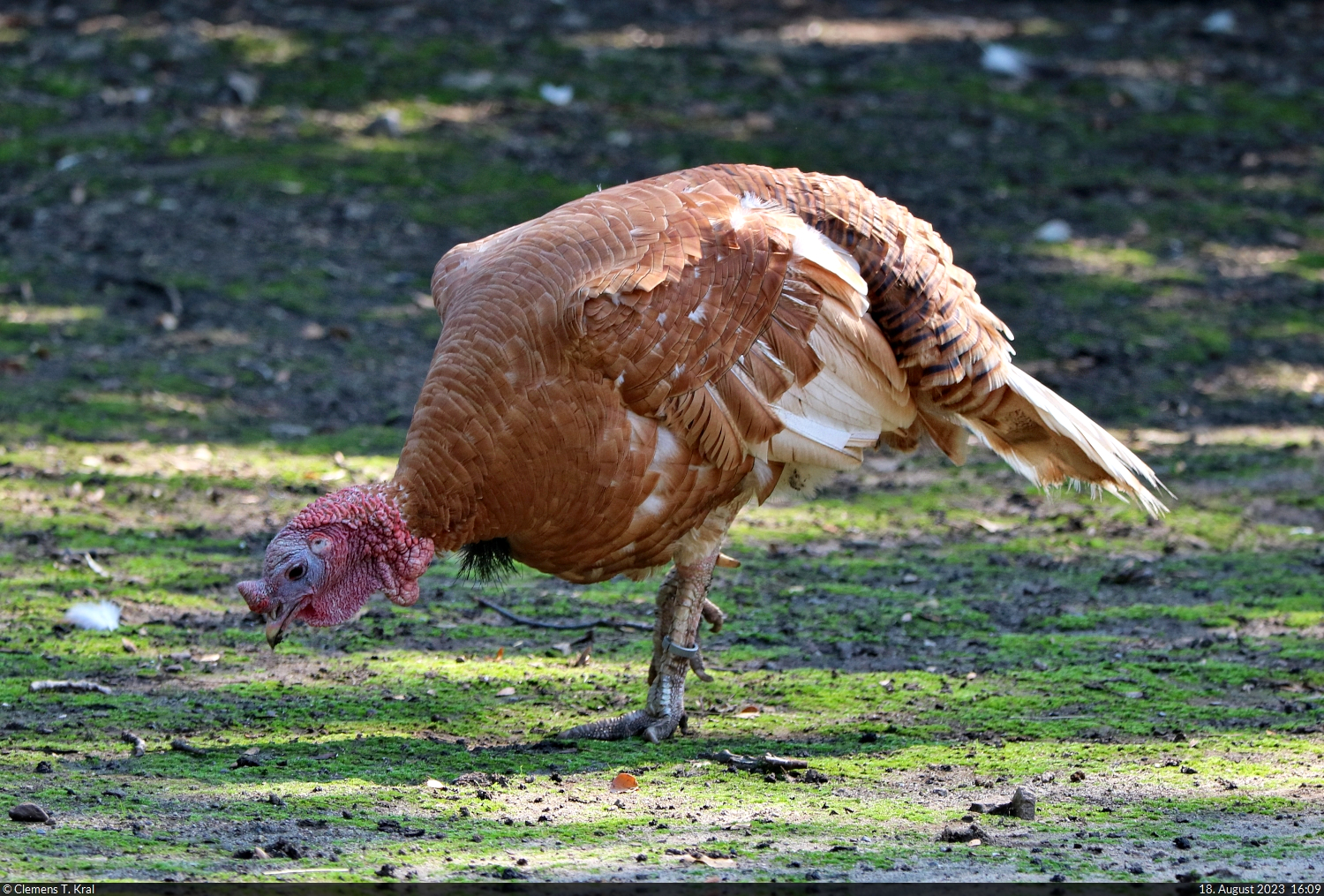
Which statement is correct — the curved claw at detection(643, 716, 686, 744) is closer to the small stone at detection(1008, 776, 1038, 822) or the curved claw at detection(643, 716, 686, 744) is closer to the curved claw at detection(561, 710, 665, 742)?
the curved claw at detection(561, 710, 665, 742)

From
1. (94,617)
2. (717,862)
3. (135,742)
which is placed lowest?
(94,617)

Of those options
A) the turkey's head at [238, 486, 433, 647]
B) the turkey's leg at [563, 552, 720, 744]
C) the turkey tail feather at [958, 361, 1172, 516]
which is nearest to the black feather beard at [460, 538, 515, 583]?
the turkey's head at [238, 486, 433, 647]

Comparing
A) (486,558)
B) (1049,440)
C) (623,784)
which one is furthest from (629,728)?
(1049,440)

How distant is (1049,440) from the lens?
543 cm

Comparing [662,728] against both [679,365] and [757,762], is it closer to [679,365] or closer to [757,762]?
[757,762]

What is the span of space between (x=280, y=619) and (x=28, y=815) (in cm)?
91

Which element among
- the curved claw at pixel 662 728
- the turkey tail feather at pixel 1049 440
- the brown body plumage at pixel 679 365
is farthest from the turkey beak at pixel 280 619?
the turkey tail feather at pixel 1049 440

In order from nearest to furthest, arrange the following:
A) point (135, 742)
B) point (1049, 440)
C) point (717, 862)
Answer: point (717, 862), point (135, 742), point (1049, 440)

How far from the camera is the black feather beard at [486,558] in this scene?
4797 mm

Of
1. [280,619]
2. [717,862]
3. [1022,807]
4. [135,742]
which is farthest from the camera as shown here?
[135,742]

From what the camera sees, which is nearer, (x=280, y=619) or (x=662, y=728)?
(x=280, y=619)

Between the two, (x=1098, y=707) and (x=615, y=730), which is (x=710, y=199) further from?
(x=1098, y=707)

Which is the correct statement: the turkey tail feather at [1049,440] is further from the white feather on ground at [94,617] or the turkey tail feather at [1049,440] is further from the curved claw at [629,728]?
the white feather on ground at [94,617]

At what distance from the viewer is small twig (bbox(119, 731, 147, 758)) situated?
4.48 m
